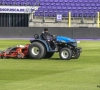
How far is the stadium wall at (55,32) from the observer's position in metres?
39.9

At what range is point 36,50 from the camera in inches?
687

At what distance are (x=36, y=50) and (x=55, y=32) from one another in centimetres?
2291

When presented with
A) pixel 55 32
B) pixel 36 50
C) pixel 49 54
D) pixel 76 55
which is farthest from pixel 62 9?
pixel 36 50

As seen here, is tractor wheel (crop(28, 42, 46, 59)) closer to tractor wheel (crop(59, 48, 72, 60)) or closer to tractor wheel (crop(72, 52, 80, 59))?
tractor wheel (crop(59, 48, 72, 60))

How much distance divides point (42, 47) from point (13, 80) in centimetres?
639

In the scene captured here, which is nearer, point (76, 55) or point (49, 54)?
point (76, 55)

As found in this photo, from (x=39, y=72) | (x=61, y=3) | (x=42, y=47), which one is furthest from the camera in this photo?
(x=61, y=3)

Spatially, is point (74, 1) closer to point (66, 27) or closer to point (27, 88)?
point (66, 27)

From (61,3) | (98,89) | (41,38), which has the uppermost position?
(61,3)

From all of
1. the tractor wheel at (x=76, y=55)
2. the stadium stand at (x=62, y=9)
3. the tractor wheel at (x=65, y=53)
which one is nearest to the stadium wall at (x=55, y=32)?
the stadium stand at (x=62, y=9)

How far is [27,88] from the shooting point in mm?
9531

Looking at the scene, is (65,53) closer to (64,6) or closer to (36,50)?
(36,50)

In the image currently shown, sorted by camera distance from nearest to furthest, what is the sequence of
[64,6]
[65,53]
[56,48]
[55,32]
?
[65,53], [56,48], [55,32], [64,6]

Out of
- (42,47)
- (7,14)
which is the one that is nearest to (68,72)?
(42,47)
